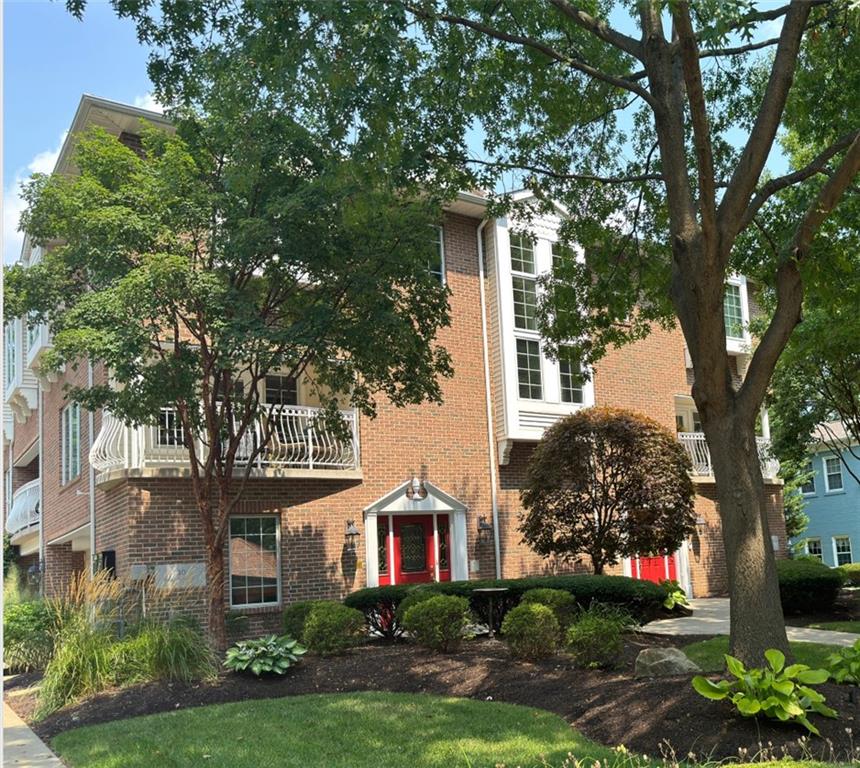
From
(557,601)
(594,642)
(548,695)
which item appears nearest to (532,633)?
(594,642)

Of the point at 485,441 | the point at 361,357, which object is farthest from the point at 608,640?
the point at 485,441

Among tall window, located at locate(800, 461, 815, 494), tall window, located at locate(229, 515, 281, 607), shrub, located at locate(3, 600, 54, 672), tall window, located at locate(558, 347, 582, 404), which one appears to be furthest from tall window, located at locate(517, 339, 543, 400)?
tall window, located at locate(800, 461, 815, 494)

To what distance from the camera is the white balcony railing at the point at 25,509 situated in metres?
22.9

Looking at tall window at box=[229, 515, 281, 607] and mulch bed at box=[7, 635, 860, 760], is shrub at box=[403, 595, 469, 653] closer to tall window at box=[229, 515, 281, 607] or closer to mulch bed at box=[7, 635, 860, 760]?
mulch bed at box=[7, 635, 860, 760]

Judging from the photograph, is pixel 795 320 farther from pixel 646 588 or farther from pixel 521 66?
pixel 646 588

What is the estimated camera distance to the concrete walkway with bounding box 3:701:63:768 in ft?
24.9

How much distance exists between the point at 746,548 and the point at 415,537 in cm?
1111

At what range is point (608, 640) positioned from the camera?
9852 mm

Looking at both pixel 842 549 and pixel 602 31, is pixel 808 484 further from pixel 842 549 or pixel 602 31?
pixel 602 31

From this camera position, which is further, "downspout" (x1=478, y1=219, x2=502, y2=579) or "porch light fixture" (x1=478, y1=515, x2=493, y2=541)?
"downspout" (x1=478, y1=219, x2=502, y2=579)

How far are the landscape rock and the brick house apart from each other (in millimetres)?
6593

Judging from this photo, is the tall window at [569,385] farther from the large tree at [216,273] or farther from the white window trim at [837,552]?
the white window trim at [837,552]

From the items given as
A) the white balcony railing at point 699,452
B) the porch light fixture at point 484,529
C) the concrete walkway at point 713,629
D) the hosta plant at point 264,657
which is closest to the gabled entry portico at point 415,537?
the porch light fixture at point 484,529

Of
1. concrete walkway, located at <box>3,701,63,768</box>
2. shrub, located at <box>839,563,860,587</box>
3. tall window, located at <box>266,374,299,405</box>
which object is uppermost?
tall window, located at <box>266,374,299,405</box>
